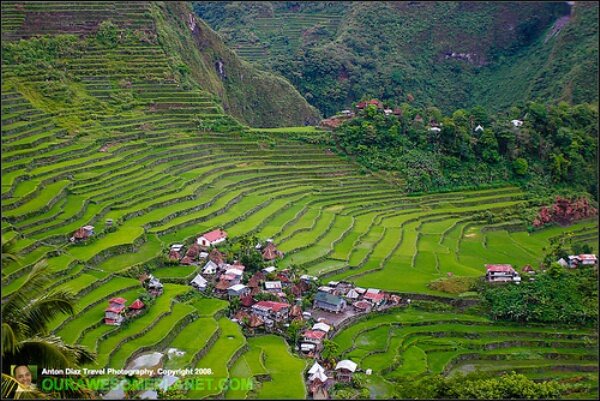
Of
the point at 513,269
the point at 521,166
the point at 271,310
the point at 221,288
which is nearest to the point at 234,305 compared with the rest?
the point at 221,288

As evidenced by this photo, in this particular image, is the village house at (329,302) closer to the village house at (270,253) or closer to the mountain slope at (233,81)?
the village house at (270,253)

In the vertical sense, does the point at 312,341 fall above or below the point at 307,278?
below

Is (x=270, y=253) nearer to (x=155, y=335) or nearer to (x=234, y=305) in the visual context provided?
(x=234, y=305)

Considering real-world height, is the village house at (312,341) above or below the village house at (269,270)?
below

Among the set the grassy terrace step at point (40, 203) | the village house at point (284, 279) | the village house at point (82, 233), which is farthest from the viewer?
the village house at point (284, 279)

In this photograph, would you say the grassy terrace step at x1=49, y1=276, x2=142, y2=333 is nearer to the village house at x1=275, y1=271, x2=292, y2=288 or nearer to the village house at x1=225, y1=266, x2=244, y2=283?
the village house at x1=225, y1=266, x2=244, y2=283

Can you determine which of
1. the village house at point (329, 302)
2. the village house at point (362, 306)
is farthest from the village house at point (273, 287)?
the village house at point (362, 306)

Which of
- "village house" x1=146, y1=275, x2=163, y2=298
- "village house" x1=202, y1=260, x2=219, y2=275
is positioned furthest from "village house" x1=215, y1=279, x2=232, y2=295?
"village house" x1=146, y1=275, x2=163, y2=298
